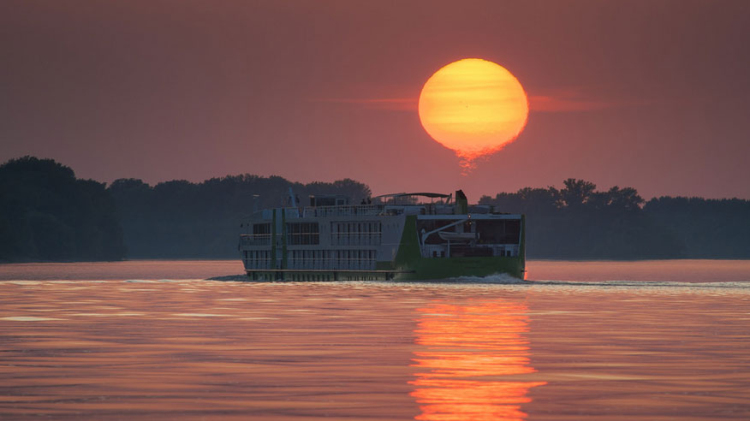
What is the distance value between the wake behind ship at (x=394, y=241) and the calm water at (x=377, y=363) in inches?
1820

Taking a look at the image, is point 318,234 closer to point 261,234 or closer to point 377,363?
point 261,234

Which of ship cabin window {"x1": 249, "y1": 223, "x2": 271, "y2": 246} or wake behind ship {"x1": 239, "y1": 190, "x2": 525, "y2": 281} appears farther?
ship cabin window {"x1": 249, "y1": 223, "x2": 271, "y2": 246}

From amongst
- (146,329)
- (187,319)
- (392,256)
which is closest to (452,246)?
(392,256)

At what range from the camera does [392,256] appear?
119750 mm

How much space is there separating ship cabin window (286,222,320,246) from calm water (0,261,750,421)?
64241mm

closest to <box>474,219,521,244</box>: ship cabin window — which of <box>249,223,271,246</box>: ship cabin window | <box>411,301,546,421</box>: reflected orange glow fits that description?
<box>249,223,271,246</box>: ship cabin window

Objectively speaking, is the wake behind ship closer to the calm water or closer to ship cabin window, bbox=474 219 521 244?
ship cabin window, bbox=474 219 521 244

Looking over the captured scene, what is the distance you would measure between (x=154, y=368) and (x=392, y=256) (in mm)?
85449

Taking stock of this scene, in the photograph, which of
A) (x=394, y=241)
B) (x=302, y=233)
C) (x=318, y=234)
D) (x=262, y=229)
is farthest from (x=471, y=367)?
(x=262, y=229)

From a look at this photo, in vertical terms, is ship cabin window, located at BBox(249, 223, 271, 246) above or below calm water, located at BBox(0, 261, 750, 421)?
above

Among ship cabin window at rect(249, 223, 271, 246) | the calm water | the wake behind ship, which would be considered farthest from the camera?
ship cabin window at rect(249, 223, 271, 246)

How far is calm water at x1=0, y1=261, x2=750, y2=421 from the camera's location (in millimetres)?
26969

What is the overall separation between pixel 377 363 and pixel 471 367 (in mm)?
Result: 2856

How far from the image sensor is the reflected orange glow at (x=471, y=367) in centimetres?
2675
